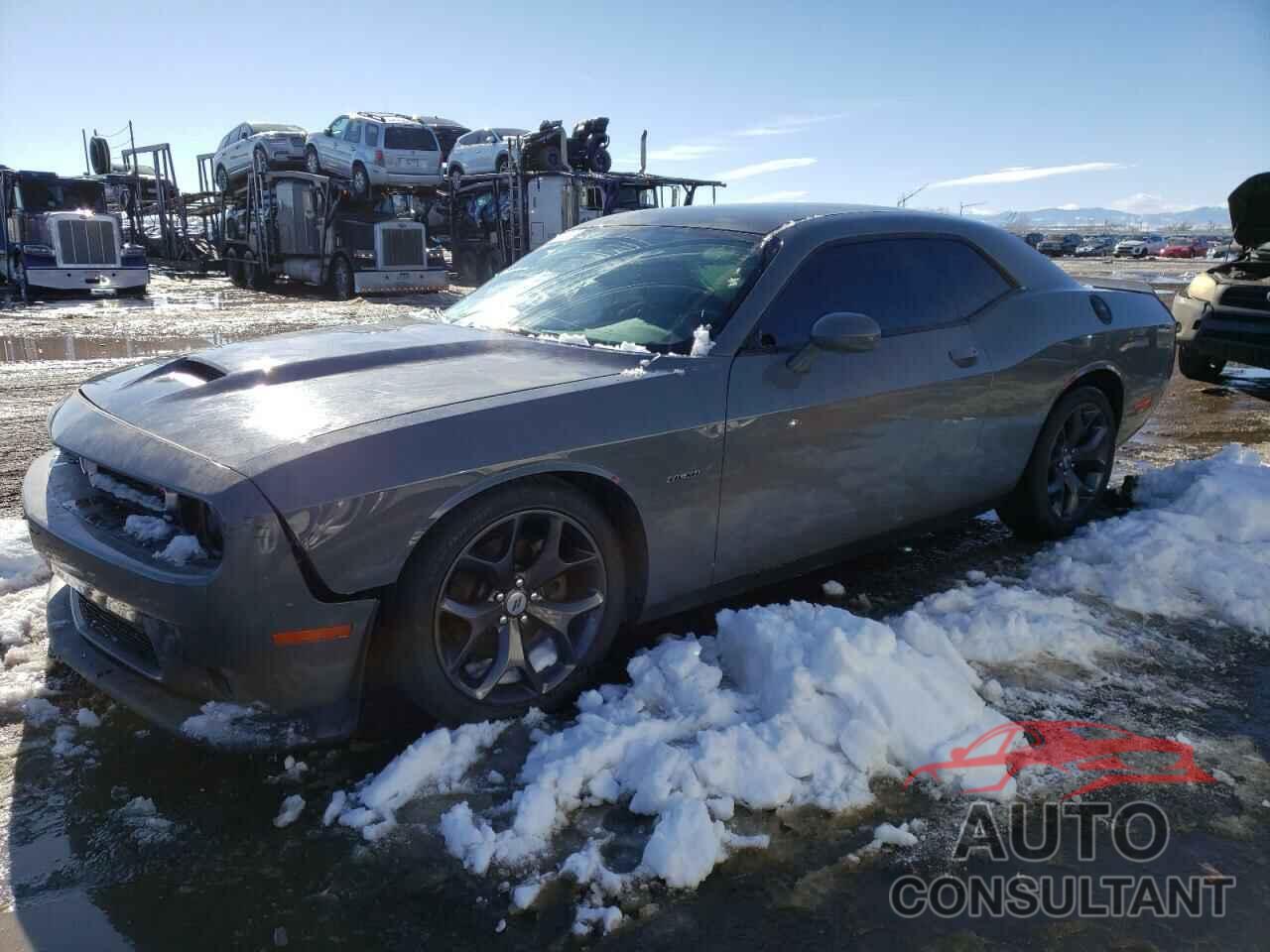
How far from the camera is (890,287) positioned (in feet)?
12.1

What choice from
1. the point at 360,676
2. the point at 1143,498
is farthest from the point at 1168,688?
the point at 360,676

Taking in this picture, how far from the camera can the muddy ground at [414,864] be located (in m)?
2.02

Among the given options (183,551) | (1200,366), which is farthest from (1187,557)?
(1200,366)

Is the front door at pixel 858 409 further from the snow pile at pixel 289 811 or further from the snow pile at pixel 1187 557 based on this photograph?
the snow pile at pixel 289 811

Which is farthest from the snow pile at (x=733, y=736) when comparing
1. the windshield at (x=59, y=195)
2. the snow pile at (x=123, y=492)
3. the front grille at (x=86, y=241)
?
the windshield at (x=59, y=195)

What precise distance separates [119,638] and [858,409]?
8.02ft

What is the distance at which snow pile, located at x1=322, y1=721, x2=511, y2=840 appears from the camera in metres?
2.35

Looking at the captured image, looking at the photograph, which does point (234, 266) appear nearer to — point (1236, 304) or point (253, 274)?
point (253, 274)

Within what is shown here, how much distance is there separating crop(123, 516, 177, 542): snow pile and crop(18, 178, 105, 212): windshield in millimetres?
18638

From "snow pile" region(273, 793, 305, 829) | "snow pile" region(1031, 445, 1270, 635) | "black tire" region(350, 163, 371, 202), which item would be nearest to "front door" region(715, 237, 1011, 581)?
"snow pile" region(1031, 445, 1270, 635)

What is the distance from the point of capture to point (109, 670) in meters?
2.57

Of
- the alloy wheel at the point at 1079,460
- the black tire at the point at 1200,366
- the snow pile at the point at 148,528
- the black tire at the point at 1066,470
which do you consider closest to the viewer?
the snow pile at the point at 148,528

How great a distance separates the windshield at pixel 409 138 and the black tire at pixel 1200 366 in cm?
1751

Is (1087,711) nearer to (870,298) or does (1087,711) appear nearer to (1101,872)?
(1101,872)
